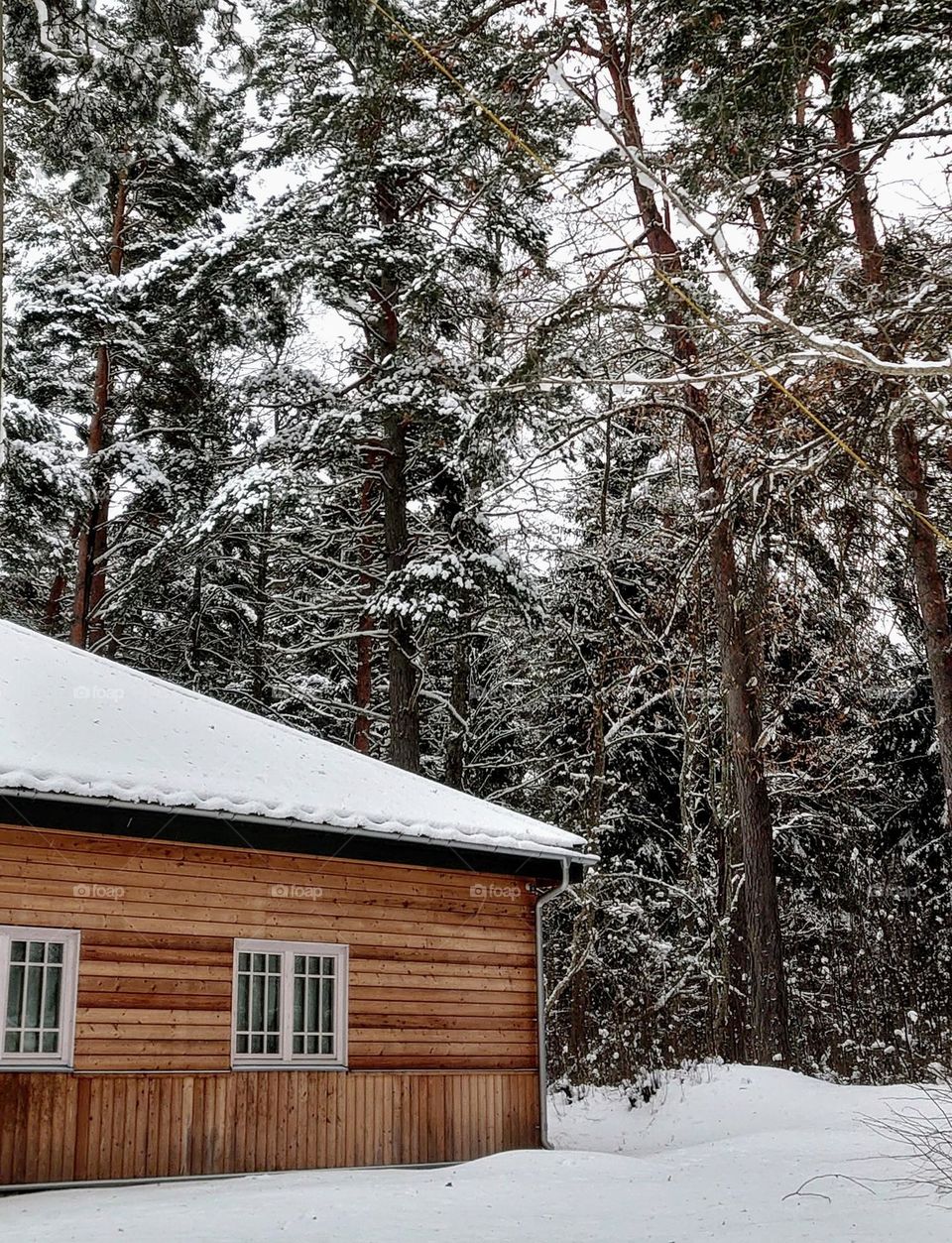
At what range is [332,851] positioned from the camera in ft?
37.8

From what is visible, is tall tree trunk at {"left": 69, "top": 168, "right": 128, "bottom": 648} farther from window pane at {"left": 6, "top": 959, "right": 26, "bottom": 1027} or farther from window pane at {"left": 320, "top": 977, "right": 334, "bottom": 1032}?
window pane at {"left": 6, "top": 959, "right": 26, "bottom": 1027}

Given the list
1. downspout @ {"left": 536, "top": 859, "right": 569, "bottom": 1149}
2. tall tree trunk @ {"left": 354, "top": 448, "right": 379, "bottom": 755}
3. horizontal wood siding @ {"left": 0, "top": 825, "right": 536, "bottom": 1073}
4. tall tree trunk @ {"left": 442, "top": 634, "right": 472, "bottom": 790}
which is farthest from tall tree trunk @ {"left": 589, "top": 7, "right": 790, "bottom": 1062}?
tall tree trunk @ {"left": 354, "top": 448, "right": 379, "bottom": 755}

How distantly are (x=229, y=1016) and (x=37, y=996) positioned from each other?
1.66 metres

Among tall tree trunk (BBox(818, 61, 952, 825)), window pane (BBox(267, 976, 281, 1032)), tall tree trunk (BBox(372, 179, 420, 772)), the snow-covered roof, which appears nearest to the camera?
the snow-covered roof

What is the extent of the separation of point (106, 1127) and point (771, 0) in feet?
32.0

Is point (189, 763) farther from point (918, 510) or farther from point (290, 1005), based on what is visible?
point (918, 510)

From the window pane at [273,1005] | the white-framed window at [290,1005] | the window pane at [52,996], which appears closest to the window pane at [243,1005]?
the white-framed window at [290,1005]

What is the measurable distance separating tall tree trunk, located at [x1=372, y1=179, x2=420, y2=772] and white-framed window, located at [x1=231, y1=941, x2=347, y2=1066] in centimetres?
697

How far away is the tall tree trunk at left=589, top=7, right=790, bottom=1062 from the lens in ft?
49.9

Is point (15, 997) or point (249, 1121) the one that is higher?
point (15, 997)

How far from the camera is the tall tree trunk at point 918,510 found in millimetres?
10484

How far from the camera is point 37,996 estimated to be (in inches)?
383

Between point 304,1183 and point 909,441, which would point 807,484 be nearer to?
point 909,441

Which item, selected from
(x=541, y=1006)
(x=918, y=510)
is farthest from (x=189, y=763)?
(x=918, y=510)
